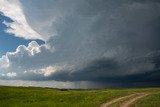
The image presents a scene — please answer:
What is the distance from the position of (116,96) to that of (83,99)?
236 inches

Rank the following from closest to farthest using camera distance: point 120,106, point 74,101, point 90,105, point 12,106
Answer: point 120,106, point 90,105, point 12,106, point 74,101

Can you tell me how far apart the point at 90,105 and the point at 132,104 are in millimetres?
6394

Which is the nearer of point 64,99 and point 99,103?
point 99,103

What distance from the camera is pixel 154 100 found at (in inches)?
2048

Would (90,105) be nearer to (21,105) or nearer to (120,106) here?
(120,106)

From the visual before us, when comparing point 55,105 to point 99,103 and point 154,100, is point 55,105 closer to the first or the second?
point 99,103

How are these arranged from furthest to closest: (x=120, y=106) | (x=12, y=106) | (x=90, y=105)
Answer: (x=12, y=106)
(x=90, y=105)
(x=120, y=106)

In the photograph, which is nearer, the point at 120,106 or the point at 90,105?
the point at 120,106

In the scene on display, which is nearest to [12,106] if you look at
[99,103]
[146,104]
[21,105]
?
[21,105]

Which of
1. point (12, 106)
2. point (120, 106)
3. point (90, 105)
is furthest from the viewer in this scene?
point (12, 106)

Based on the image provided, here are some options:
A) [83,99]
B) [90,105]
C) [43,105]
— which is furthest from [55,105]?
[83,99]

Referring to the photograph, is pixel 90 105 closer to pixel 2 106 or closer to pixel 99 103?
pixel 99 103

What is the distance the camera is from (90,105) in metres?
50.6

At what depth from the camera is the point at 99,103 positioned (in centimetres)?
5278
